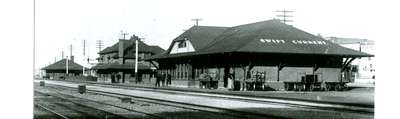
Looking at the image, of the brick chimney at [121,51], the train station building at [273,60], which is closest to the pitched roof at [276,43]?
the train station building at [273,60]

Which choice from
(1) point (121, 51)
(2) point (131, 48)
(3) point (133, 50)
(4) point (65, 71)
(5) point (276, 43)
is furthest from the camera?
(2) point (131, 48)

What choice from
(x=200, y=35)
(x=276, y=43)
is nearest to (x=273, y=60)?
(x=276, y=43)

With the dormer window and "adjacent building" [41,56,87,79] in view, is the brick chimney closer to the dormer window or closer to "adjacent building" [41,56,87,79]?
"adjacent building" [41,56,87,79]

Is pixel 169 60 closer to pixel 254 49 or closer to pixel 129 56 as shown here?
pixel 254 49

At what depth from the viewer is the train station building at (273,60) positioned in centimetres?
3350

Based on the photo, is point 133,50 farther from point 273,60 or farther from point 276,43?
point 273,60

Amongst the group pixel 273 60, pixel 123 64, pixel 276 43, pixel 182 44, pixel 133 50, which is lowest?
pixel 273 60

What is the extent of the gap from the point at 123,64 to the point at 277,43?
42280 millimetres

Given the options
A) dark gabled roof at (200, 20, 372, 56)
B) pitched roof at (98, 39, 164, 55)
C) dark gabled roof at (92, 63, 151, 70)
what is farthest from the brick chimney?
dark gabled roof at (200, 20, 372, 56)

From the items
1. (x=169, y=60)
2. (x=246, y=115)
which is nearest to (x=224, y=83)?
(x=169, y=60)

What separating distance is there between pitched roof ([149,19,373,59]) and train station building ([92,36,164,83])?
30.7 metres

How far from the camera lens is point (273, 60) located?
3453 cm

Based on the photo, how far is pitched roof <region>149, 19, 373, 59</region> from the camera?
33812mm
